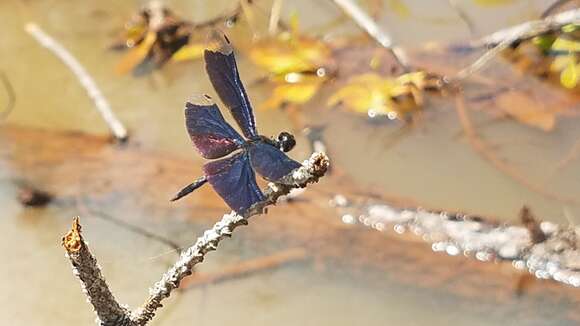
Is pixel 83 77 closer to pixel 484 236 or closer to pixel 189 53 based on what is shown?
pixel 189 53

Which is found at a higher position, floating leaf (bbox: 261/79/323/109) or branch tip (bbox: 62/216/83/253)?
Result: floating leaf (bbox: 261/79/323/109)

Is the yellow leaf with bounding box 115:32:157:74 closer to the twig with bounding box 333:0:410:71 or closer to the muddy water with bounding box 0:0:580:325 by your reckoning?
the muddy water with bounding box 0:0:580:325

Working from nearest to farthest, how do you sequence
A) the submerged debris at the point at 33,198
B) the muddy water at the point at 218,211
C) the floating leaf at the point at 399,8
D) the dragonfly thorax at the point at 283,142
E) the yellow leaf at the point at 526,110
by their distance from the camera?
the dragonfly thorax at the point at 283,142, the muddy water at the point at 218,211, the submerged debris at the point at 33,198, the yellow leaf at the point at 526,110, the floating leaf at the point at 399,8

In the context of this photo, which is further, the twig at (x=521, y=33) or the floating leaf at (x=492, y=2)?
the floating leaf at (x=492, y=2)

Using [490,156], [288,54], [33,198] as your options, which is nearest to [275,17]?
[288,54]

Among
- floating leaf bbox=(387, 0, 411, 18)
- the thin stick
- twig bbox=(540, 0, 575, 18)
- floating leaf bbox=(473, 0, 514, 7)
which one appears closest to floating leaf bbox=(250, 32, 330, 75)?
the thin stick

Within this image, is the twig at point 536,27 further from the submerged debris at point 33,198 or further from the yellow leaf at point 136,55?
the submerged debris at point 33,198

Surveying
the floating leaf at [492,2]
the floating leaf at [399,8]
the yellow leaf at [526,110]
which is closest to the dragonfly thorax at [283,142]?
the yellow leaf at [526,110]

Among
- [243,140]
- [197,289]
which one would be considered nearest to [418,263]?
[197,289]
